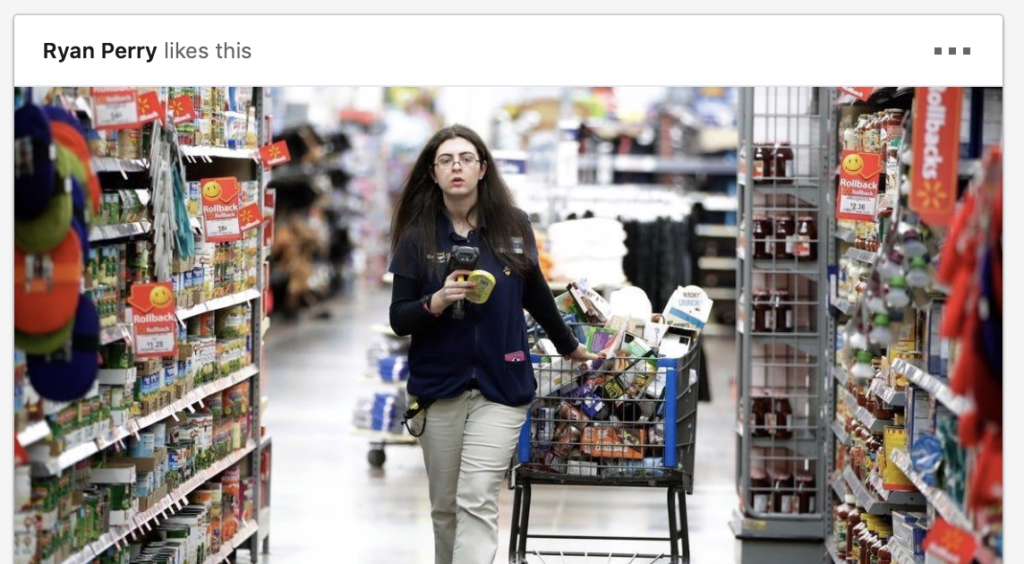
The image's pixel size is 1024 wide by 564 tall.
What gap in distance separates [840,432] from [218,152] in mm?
2619

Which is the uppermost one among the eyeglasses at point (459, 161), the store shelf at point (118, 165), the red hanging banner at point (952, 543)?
the eyeglasses at point (459, 161)

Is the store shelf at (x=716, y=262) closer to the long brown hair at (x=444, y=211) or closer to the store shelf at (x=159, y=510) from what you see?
the store shelf at (x=159, y=510)

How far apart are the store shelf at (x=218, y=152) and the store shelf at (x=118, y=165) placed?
0.38 metres

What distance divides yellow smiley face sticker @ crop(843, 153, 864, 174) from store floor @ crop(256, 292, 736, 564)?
2179 mm

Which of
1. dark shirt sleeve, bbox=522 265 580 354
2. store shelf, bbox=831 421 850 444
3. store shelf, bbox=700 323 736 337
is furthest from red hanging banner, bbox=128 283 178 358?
store shelf, bbox=700 323 736 337

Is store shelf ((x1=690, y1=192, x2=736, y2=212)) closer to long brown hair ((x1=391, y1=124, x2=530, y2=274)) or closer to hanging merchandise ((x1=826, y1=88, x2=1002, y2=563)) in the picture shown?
hanging merchandise ((x1=826, y1=88, x2=1002, y2=563))

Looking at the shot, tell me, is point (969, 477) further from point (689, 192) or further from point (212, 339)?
point (689, 192)

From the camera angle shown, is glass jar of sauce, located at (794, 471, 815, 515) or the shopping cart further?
glass jar of sauce, located at (794, 471, 815, 515)

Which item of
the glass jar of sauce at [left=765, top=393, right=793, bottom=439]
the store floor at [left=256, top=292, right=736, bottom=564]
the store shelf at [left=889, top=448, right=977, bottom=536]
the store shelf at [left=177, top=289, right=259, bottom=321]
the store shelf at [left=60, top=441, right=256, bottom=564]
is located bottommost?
the store floor at [left=256, top=292, right=736, bottom=564]

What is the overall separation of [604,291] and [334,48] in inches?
201

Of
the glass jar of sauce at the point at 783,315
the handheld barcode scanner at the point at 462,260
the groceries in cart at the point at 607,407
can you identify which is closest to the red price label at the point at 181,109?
the handheld barcode scanner at the point at 462,260

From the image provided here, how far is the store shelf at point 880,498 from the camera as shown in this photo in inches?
184

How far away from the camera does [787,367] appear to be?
272 inches

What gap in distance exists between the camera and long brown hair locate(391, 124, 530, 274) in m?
4.61
